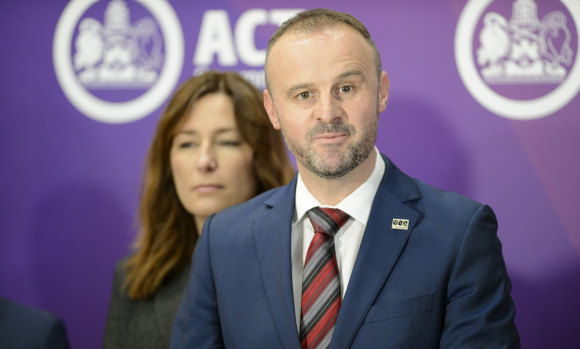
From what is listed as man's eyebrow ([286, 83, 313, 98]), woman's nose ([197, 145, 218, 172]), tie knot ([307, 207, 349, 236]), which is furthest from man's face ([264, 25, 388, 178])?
woman's nose ([197, 145, 218, 172])

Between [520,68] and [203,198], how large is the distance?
1.41 m

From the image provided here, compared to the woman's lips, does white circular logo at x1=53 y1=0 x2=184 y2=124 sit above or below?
above

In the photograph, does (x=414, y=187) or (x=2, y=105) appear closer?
(x=414, y=187)

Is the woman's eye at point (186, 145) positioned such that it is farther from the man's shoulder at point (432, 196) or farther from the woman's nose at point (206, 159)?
the man's shoulder at point (432, 196)

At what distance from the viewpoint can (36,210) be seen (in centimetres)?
282

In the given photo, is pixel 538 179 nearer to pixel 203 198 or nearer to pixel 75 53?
pixel 203 198

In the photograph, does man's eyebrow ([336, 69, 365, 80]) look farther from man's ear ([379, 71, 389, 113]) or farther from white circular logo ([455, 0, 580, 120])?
white circular logo ([455, 0, 580, 120])

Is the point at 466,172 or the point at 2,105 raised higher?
the point at 2,105

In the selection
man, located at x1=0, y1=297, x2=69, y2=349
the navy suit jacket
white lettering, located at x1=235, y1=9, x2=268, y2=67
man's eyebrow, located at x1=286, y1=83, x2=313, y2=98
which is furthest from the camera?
white lettering, located at x1=235, y1=9, x2=268, y2=67

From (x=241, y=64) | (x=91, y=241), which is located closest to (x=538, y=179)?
(x=241, y=64)

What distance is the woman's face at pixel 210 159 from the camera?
2.39m

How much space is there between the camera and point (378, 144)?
2670 mm

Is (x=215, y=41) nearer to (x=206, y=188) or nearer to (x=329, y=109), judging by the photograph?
(x=206, y=188)

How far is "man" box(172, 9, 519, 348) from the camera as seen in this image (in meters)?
1.46
